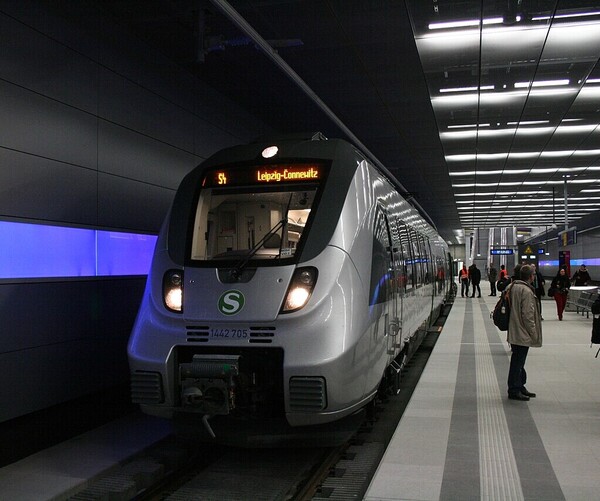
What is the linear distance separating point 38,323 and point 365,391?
3.43m

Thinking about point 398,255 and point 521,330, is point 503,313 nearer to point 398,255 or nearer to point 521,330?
point 521,330

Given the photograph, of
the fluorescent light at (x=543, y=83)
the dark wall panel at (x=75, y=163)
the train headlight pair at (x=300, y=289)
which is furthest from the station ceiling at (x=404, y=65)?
the train headlight pair at (x=300, y=289)

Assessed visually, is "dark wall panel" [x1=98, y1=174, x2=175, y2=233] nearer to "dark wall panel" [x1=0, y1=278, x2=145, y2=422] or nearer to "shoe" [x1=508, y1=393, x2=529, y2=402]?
"dark wall panel" [x1=0, y1=278, x2=145, y2=422]

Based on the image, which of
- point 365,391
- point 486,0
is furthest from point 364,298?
point 486,0

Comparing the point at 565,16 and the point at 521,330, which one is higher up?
the point at 565,16

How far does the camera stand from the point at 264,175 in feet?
19.5

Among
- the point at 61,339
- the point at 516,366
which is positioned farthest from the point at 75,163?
the point at 516,366

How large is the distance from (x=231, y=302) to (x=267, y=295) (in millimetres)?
308

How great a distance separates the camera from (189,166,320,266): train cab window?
18.9ft

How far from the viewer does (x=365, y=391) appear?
5418 millimetres

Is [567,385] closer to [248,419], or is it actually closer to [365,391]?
[365,391]

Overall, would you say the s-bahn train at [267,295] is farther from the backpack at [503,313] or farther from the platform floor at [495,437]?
the backpack at [503,313]

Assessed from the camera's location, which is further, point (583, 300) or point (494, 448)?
point (583, 300)

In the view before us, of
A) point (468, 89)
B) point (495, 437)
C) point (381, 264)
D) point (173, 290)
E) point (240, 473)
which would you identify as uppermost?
point (468, 89)
